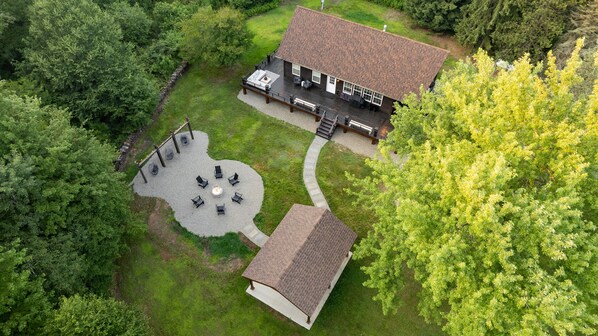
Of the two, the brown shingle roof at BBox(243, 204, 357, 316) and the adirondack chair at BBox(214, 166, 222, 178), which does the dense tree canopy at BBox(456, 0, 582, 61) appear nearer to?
the brown shingle roof at BBox(243, 204, 357, 316)

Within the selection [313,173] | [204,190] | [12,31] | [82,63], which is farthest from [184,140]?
[12,31]

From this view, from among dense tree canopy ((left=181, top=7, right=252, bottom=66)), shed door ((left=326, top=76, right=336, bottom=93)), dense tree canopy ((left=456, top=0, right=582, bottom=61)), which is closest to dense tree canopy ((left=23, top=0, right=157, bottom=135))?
dense tree canopy ((left=181, top=7, right=252, bottom=66))

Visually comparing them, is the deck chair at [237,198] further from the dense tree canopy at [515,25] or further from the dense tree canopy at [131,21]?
the dense tree canopy at [515,25]

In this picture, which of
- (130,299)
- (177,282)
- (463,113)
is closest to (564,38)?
(463,113)

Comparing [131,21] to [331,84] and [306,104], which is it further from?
[331,84]

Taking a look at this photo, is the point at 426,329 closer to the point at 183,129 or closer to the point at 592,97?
the point at 592,97
